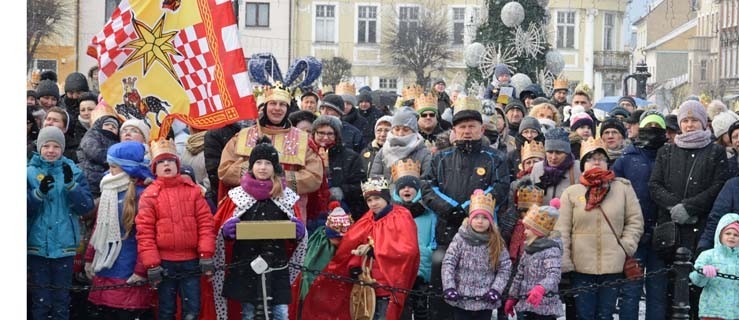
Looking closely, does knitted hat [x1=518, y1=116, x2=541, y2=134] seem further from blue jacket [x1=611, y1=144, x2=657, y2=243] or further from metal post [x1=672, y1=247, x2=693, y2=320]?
metal post [x1=672, y1=247, x2=693, y2=320]

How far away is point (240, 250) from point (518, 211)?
234 cm

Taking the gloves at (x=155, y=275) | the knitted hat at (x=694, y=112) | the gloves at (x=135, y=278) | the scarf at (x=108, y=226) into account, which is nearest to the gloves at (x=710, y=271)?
the knitted hat at (x=694, y=112)

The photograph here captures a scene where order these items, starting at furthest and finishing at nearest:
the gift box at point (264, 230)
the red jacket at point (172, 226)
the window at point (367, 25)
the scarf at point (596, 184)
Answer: the window at point (367, 25), the scarf at point (596, 184), the red jacket at point (172, 226), the gift box at point (264, 230)

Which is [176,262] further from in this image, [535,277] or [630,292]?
[630,292]

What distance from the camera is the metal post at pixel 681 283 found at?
33.8 feet

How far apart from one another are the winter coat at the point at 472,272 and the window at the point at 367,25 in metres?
49.4

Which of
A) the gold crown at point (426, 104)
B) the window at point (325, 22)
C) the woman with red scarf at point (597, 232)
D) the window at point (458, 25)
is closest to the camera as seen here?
the woman with red scarf at point (597, 232)

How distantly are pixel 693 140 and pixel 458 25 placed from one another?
4740 cm

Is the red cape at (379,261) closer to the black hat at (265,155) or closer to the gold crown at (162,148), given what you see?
the black hat at (265,155)

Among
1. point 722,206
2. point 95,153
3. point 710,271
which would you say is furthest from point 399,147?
point 710,271

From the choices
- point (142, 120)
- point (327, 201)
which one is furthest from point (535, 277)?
point (142, 120)

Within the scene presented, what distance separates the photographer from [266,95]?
11047 mm

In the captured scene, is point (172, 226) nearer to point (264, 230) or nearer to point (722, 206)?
point (264, 230)

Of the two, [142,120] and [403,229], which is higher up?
[142,120]
